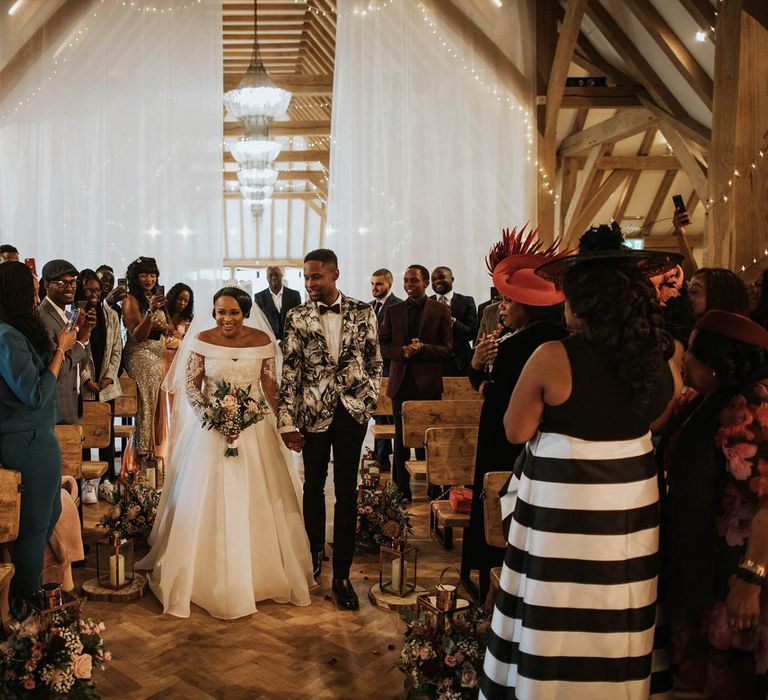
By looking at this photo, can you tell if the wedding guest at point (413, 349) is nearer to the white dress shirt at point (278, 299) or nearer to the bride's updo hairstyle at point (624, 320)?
the white dress shirt at point (278, 299)

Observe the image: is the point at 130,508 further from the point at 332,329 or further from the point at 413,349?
the point at 413,349

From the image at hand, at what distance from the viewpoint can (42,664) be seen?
2.77 m

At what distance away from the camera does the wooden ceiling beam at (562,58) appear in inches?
324

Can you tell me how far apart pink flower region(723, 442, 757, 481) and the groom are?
6.86ft

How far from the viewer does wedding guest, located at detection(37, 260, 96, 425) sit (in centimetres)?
470

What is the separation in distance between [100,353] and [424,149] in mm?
4745

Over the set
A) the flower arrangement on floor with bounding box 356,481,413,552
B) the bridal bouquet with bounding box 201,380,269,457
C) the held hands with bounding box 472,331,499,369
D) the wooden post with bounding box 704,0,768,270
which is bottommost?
the flower arrangement on floor with bounding box 356,481,413,552

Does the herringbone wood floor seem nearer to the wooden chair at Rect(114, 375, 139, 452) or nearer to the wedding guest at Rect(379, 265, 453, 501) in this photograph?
the wedding guest at Rect(379, 265, 453, 501)

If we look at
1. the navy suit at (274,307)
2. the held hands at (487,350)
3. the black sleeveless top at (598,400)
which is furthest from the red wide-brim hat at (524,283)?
the navy suit at (274,307)

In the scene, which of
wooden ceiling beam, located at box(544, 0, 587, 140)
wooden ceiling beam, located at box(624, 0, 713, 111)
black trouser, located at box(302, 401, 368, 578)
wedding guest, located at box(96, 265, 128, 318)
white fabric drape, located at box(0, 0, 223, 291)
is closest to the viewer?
black trouser, located at box(302, 401, 368, 578)

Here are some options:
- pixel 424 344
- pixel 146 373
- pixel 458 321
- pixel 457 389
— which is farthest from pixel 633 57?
pixel 146 373

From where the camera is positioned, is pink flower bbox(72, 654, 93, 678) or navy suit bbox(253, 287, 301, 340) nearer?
pink flower bbox(72, 654, 93, 678)

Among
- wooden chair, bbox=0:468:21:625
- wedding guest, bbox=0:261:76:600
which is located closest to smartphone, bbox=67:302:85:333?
wedding guest, bbox=0:261:76:600

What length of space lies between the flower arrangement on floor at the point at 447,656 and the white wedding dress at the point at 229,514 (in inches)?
48.4
